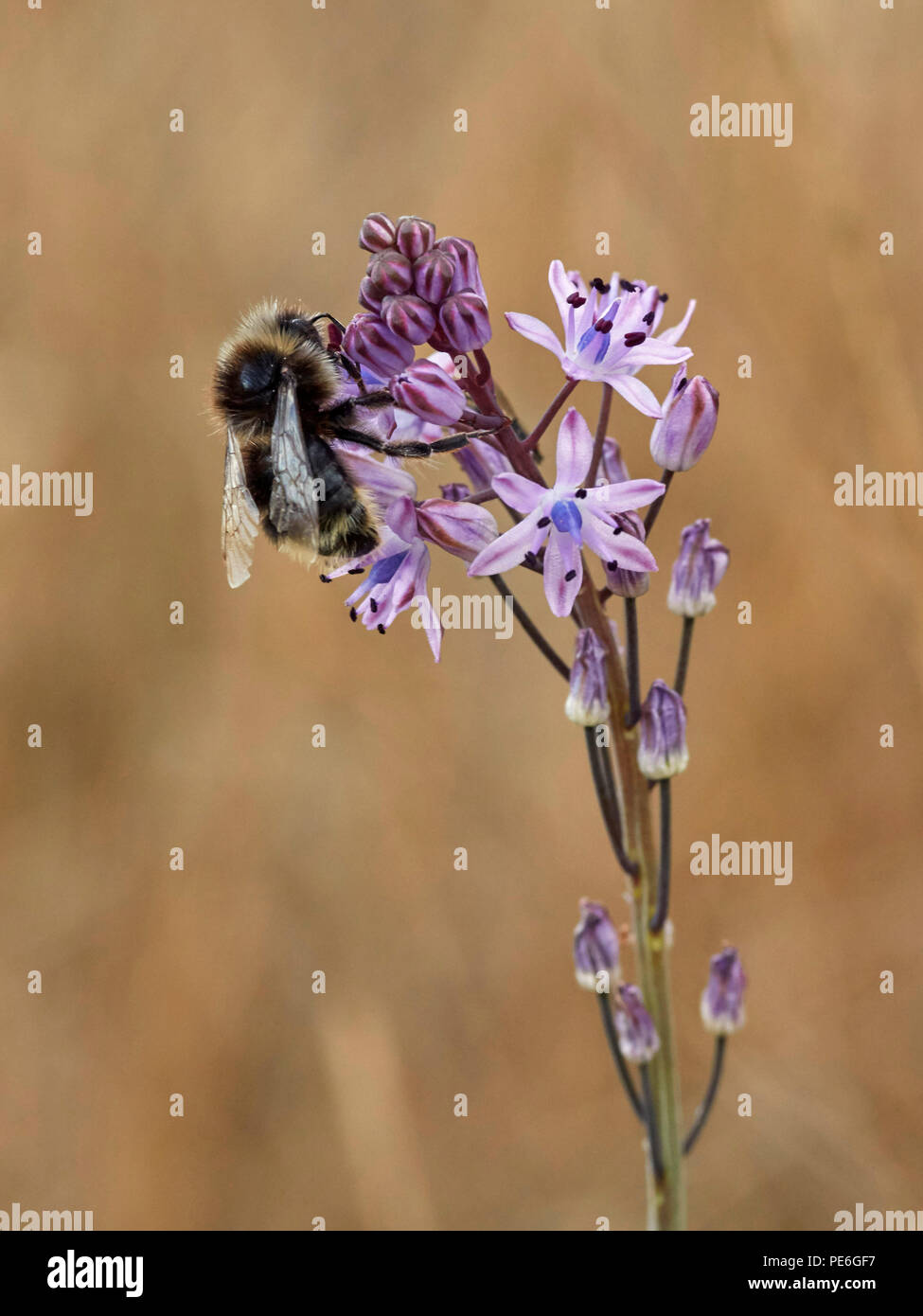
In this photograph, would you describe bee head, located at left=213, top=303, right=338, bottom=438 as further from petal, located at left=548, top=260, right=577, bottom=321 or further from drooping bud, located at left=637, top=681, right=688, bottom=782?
drooping bud, located at left=637, top=681, right=688, bottom=782

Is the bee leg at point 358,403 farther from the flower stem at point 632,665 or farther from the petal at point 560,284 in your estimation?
the flower stem at point 632,665

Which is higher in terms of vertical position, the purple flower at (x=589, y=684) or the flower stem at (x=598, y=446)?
the flower stem at (x=598, y=446)

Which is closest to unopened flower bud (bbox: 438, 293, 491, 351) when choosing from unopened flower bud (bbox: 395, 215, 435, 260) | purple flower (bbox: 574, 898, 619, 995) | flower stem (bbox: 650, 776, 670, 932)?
unopened flower bud (bbox: 395, 215, 435, 260)

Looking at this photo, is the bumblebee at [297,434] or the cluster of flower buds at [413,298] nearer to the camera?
the cluster of flower buds at [413,298]

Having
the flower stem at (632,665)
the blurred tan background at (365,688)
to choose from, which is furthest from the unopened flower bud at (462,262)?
the blurred tan background at (365,688)

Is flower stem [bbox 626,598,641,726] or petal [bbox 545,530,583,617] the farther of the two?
flower stem [bbox 626,598,641,726]

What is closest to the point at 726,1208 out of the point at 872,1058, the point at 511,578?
the point at 872,1058
